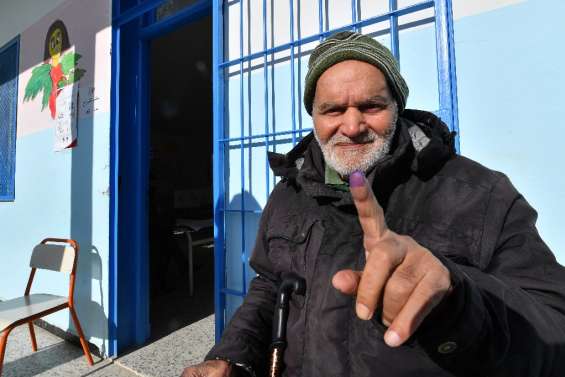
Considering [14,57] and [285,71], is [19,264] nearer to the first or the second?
[14,57]

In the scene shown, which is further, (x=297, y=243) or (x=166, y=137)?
(x=166, y=137)

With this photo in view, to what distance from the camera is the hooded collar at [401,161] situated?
0.96m

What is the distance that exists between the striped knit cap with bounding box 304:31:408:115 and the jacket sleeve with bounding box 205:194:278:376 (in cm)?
57

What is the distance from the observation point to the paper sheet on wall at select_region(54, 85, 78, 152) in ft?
9.73

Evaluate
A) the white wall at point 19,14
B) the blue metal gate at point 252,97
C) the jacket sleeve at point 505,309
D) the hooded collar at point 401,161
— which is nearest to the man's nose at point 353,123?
the hooded collar at point 401,161

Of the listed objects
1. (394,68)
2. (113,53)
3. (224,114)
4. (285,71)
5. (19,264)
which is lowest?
(19,264)

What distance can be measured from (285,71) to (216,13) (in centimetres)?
66

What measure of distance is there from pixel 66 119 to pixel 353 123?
116 inches

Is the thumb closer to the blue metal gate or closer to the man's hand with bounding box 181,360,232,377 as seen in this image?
the man's hand with bounding box 181,360,232,377

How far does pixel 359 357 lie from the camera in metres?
0.86

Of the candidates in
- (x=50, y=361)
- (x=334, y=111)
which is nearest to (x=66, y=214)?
(x=50, y=361)

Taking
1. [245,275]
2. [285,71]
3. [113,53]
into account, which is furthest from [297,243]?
[113,53]

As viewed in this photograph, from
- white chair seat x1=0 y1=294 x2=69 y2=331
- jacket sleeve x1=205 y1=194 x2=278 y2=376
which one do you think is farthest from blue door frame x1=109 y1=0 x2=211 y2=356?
jacket sleeve x1=205 y1=194 x2=278 y2=376

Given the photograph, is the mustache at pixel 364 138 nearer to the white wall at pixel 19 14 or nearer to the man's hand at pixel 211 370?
the man's hand at pixel 211 370
